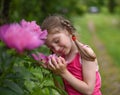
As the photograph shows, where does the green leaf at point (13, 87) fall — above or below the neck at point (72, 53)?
above

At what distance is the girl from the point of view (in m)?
2.87

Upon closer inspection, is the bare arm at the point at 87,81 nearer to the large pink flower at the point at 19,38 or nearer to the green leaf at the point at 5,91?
the green leaf at the point at 5,91

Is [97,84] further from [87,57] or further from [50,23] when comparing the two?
[50,23]

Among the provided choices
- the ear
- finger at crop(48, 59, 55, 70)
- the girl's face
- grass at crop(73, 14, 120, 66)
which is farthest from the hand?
grass at crop(73, 14, 120, 66)

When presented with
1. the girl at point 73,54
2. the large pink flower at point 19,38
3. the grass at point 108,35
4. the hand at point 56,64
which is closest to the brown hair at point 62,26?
the girl at point 73,54

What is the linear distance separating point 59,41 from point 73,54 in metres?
0.21

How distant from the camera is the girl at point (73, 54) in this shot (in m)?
2.87

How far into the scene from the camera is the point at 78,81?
2.88 m

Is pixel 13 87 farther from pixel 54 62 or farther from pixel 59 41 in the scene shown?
pixel 59 41

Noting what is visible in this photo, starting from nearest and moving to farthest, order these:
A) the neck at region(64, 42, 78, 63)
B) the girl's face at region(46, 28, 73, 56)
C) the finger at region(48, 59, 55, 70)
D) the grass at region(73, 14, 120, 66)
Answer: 1. the finger at region(48, 59, 55, 70)
2. the girl's face at region(46, 28, 73, 56)
3. the neck at region(64, 42, 78, 63)
4. the grass at region(73, 14, 120, 66)

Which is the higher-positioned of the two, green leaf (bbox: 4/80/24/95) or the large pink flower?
the large pink flower

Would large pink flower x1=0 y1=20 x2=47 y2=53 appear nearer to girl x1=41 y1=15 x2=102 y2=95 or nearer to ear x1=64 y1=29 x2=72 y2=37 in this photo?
girl x1=41 y1=15 x2=102 y2=95

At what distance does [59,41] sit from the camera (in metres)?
2.87

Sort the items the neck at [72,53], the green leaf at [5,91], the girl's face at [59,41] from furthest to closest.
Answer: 1. the neck at [72,53]
2. the girl's face at [59,41]
3. the green leaf at [5,91]
